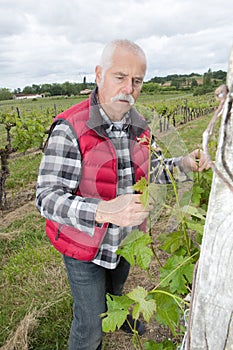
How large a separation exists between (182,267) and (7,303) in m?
2.64

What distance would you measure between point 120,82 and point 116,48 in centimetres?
17

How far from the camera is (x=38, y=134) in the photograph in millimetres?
8047

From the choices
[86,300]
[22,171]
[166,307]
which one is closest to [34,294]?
[86,300]

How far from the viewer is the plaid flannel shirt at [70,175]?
1.47 meters

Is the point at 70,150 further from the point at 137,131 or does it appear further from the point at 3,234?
the point at 3,234

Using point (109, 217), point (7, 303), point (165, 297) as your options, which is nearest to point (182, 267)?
point (165, 297)

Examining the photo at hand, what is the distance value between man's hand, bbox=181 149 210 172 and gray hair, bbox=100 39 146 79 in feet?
1.90

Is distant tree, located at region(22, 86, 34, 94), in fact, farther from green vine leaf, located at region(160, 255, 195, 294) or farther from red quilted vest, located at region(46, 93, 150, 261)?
green vine leaf, located at region(160, 255, 195, 294)

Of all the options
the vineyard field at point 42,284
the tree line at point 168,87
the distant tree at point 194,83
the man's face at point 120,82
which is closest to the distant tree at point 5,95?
Answer: the tree line at point 168,87

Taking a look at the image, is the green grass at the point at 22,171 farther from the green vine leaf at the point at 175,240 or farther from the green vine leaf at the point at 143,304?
the green vine leaf at the point at 143,304

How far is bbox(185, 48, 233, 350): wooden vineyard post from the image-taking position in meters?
0.67

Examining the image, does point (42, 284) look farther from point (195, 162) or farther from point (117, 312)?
point (195, 162)

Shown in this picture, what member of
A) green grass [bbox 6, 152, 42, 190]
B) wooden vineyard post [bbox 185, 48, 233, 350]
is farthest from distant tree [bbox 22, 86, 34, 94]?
wooden vineyard post [bbox 185, 48, 233, 350]

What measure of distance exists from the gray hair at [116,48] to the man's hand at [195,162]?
1.90ft
